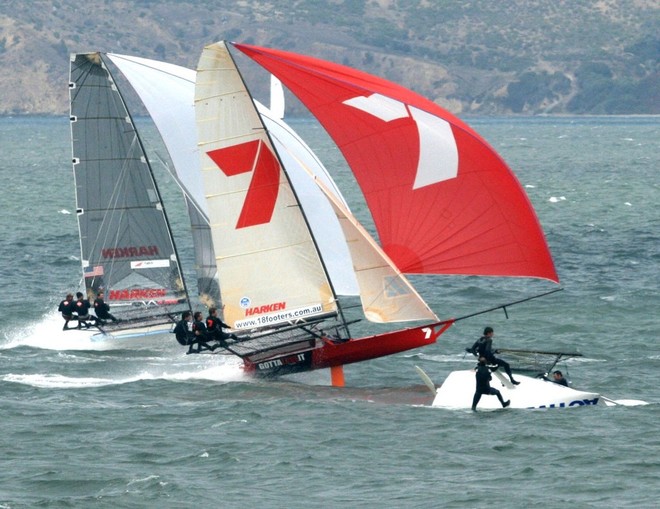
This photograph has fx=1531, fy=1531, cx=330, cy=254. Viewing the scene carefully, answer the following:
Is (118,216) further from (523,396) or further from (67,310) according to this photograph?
(523,396)

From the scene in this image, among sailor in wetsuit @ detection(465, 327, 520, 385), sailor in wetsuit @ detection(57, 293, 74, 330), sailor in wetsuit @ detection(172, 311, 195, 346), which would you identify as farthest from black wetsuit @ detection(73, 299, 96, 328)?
sailor in wetsuit @ detection(465, 327, 520, 385)

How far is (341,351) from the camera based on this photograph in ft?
99.0

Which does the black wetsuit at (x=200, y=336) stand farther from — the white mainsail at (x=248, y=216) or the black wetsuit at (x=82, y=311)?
the black wetsuit at (x=82, y=311)

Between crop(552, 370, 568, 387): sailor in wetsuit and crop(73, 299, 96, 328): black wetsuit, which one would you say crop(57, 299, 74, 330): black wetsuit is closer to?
crop(73, 299, 96, 328): black wetsuit

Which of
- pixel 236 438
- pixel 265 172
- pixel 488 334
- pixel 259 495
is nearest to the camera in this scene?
pixel 259 495

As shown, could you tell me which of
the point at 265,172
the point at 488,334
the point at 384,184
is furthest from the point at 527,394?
the point at 265,172

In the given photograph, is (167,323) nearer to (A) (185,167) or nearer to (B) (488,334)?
(A) (185,167)

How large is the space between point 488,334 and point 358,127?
4.57m

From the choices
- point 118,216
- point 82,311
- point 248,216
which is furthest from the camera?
point 118,216

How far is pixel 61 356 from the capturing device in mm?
35406

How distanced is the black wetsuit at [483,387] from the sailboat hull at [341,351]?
1781mm

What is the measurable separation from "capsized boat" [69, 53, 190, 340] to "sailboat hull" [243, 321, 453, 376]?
246 inches

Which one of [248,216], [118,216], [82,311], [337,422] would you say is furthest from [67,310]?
[337,422]

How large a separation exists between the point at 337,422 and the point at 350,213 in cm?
447
